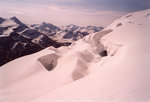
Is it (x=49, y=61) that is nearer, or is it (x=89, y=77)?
(x=89, y=77)

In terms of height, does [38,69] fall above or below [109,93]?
below

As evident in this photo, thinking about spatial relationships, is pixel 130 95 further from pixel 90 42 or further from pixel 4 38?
pixel 4 38

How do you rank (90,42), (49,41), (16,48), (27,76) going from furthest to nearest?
(49,41) → (16,48) → (90,42) → (27,76)

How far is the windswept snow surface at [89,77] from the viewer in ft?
7.43

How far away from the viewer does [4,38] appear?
33.0m

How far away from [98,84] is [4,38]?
120 ft

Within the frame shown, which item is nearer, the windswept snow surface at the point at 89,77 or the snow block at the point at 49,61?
the windswept snow surface at the point at 89,77

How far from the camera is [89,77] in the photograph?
3479mm

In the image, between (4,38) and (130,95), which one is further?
(4,38)

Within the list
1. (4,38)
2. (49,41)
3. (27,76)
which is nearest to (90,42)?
(27,76)

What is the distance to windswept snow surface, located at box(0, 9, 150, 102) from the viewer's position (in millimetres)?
2264

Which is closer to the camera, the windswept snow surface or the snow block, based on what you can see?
the windswept snow surface

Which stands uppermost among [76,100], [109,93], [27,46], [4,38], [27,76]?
[109,93]

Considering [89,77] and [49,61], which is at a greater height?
[89,77]
